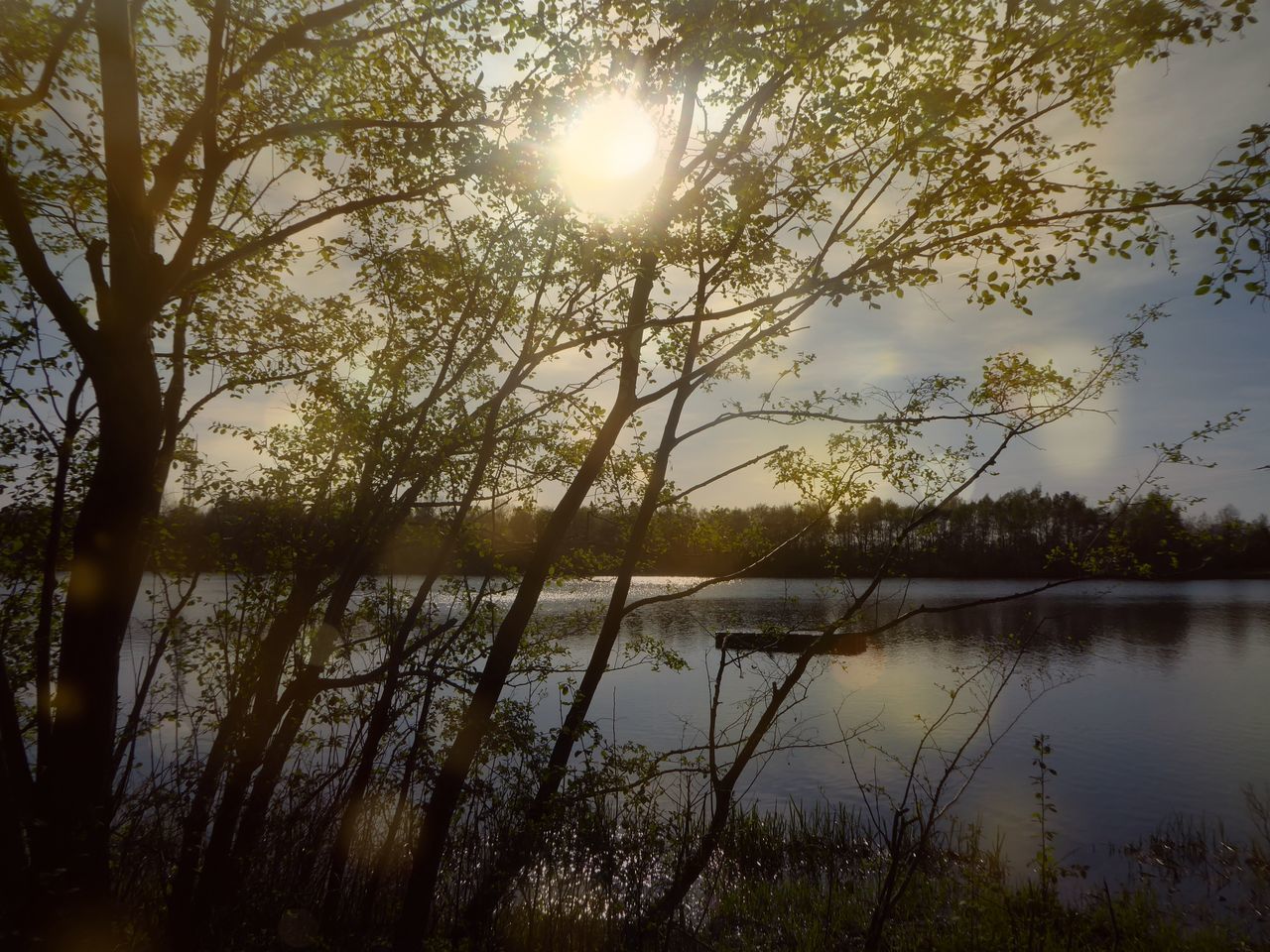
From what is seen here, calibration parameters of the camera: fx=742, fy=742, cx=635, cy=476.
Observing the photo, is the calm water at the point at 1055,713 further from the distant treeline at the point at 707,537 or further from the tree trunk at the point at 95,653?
the tree trunk at the point at 95,653

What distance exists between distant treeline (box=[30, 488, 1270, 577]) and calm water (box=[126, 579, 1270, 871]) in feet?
2.36

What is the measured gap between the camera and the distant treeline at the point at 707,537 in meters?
6.84

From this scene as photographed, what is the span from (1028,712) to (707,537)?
641 inches

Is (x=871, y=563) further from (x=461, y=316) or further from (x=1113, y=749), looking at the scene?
(x=1113, y=749)

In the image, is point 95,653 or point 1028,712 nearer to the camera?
point 95,653

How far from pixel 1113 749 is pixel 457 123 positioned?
19873 mm

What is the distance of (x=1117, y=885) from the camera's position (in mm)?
10586

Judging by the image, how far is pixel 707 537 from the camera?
1027 cm

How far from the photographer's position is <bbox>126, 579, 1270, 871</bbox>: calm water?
13391 millimetres

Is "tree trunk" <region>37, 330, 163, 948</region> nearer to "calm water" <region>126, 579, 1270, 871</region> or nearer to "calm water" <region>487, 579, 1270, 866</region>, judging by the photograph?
"calm water" <region>126, 579, 1270, 871</region>

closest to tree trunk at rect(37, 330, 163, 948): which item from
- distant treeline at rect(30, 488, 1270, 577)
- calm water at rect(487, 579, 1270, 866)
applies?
distant treeline at rect(30, 488, 1270, 577)

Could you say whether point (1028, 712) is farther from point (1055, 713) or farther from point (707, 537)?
point (707, 537)

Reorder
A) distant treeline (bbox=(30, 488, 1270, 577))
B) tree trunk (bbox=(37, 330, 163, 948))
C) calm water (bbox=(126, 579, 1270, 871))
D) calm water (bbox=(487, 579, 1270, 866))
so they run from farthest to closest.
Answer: calm water (bbox=(487, 579, 1270, 866)), calm water (bbox=(126, 579, 1270, 871)), distant treeline (bbox=(30, 488, 1270, 577)), tree trunk (bbox=(37, 330, 163, 948))

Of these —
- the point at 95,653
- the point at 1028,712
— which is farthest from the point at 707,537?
the point at 1028,712
